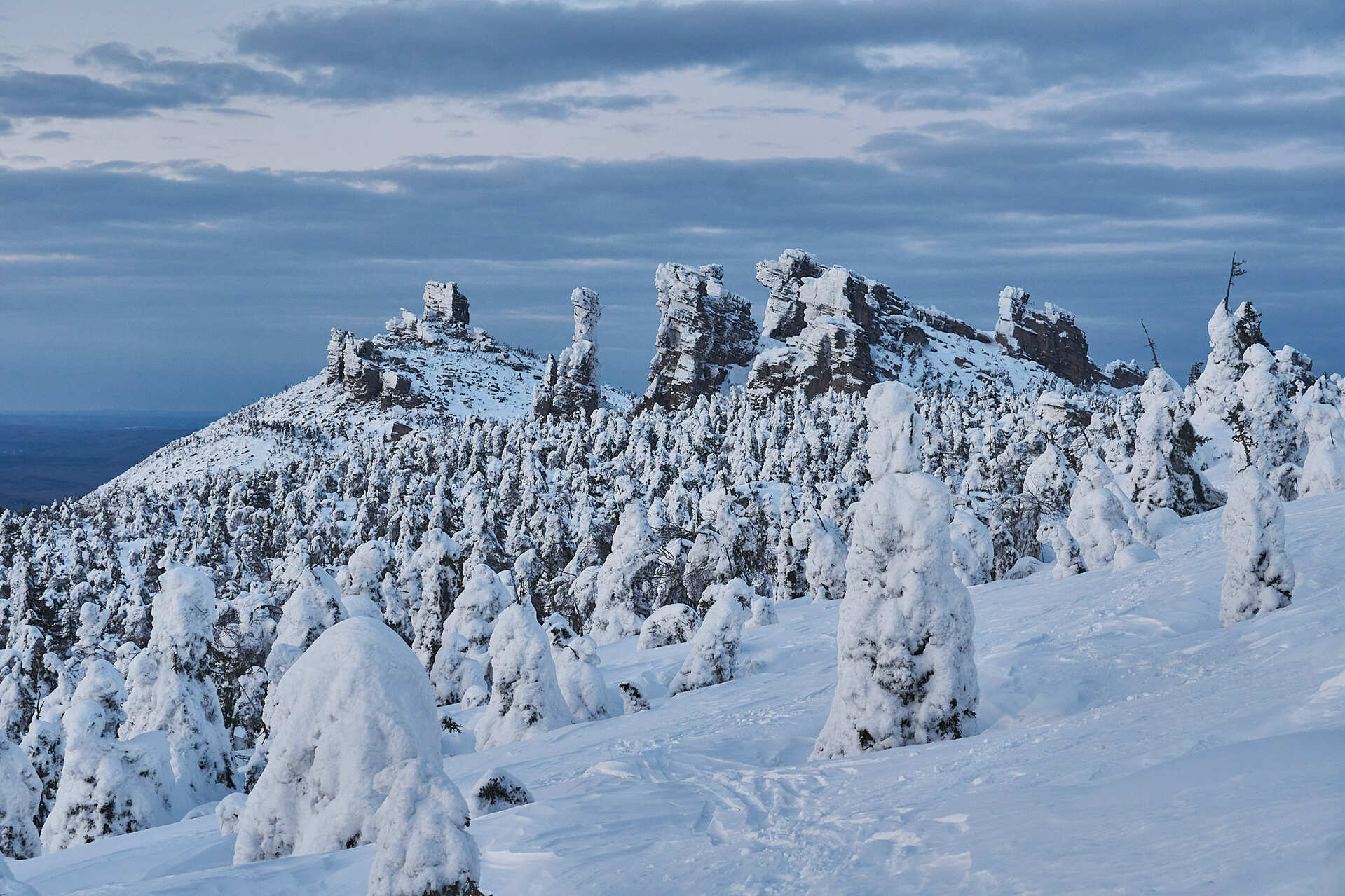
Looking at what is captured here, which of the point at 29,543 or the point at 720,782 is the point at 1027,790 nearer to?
the point at 720,782

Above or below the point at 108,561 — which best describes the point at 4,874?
above

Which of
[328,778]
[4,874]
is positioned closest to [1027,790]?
[328,778]

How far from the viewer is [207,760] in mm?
28172

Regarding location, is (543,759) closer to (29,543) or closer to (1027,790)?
(1027,790)

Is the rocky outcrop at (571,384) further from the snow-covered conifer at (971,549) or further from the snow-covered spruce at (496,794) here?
the snow-covered spruce at (496,794)

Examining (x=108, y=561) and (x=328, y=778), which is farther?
(x=108, y=561)

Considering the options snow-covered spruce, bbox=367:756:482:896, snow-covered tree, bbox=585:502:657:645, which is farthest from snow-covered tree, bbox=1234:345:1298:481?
snow-covered spruce, bbox=367:756:482:896

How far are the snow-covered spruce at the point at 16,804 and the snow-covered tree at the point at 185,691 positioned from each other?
131 inches

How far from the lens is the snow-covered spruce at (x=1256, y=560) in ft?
57.7

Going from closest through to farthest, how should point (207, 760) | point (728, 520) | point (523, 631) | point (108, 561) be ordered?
point (523, 631)
point (207, 760)
point (728, 520)
point (108, 561)

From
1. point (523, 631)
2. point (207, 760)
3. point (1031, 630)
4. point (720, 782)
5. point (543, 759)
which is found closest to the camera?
point (720, 782)

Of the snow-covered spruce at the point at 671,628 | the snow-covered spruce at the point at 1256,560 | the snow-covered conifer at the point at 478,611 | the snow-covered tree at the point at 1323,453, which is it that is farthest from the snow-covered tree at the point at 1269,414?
the snow-covered conifer at the point at 478,611

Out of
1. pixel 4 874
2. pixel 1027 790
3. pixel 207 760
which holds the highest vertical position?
pixel 4 874

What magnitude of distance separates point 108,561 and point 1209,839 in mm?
113165
